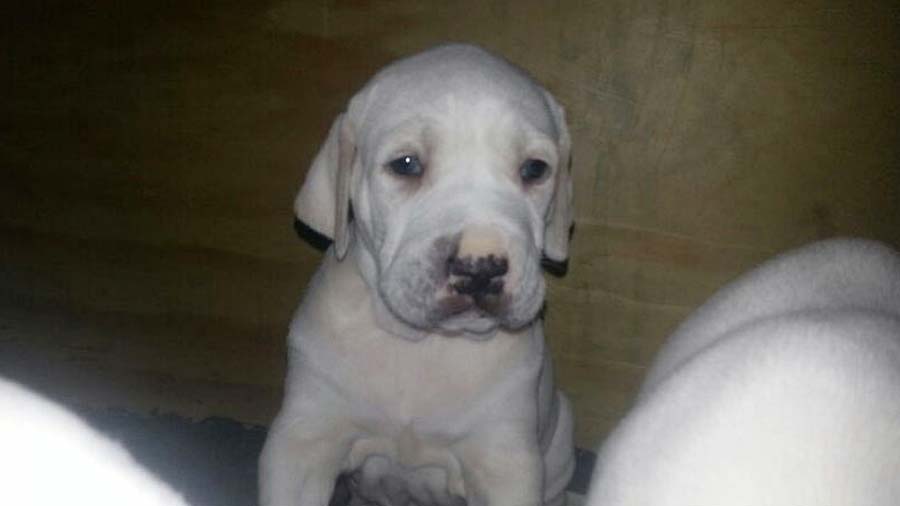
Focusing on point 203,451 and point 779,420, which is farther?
point 203,451

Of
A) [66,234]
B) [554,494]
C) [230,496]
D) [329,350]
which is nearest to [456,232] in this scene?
[329,350]

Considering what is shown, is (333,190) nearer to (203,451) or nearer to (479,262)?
(479,262)

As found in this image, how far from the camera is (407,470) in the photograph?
252 centimetres

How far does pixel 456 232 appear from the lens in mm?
2061

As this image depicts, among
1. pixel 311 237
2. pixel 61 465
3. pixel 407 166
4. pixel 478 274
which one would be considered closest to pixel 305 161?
pixel 311 237

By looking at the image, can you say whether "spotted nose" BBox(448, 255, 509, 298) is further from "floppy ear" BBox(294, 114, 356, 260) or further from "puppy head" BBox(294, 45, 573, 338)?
"floppy ear" BBox(294, 114, 356, 260)

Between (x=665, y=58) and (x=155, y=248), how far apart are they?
1.49m

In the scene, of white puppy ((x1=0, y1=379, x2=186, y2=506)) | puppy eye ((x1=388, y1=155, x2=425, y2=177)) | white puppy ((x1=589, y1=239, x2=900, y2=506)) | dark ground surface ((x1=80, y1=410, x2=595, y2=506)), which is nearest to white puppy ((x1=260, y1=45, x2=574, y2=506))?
puppy eye ((x1=388, y1=155, x2=425, y2=177))

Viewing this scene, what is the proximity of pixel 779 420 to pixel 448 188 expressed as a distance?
1.10 m

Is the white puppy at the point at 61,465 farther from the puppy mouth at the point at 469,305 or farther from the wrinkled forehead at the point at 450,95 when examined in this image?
the wrinkled forehead at the point at 450,95

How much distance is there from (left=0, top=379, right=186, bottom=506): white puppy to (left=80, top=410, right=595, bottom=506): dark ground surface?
196cm

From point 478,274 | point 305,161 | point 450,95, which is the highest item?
point 450,95

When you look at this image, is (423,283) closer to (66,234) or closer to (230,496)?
(230,496)

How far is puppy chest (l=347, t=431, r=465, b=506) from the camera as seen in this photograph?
2465 mm
